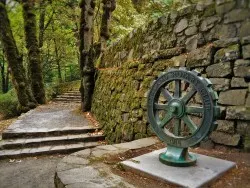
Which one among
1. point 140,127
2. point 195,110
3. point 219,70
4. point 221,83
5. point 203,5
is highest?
point 203,5

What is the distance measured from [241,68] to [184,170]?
164cm

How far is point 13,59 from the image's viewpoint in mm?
9812

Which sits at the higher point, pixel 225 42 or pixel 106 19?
pixel 106 19

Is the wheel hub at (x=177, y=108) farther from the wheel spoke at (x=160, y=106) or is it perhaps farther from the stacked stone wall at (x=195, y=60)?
the stacked stone wall at (x=195, y=60)

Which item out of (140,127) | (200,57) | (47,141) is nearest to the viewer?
(200,57)

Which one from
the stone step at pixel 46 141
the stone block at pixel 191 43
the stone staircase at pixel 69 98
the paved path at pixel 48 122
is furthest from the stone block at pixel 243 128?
the stone staircase at pixel 69 98

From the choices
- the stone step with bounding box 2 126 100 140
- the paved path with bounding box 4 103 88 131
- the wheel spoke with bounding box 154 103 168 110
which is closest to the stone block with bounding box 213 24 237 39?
the wheel spoke with bounding box 154 103 168 110

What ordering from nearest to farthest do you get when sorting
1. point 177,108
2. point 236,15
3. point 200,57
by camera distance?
point 177,108 < point 236,15 < point 200,57

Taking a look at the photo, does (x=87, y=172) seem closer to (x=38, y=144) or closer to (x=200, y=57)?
(x=200, y=57)

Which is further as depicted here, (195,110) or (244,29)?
(244,29)

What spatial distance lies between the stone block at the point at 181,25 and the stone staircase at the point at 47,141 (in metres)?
3.45

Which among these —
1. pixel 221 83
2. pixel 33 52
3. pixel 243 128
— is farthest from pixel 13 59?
pixel 243 128

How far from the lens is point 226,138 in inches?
129

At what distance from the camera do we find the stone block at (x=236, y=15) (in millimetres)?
3322
